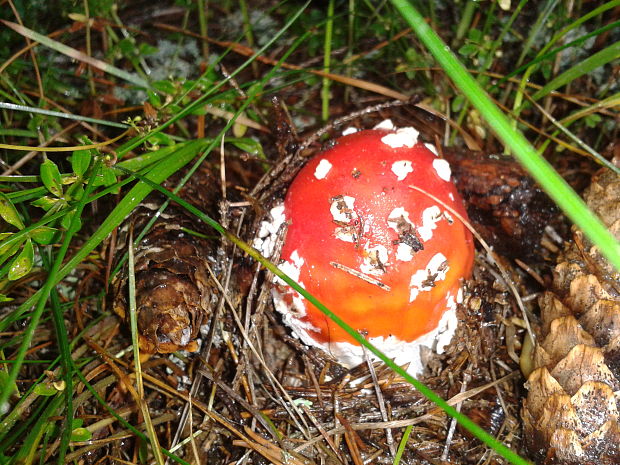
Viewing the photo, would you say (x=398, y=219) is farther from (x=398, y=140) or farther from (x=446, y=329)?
(x=446, y=329)

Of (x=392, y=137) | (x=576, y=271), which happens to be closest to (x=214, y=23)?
(x=392, y=137)

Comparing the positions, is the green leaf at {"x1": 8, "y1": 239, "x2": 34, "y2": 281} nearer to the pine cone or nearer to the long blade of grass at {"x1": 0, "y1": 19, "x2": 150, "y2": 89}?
the long blade of grass at {"x1": 0, "y1": 19, "x2": 150, "y2": 89}

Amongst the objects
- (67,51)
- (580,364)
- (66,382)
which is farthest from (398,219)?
(67,51)

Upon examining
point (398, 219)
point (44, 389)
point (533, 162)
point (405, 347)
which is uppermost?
point (533, 162)

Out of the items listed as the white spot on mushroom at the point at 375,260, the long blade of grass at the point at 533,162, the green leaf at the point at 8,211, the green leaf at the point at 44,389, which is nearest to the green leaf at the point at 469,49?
the white spot on mushroom at the point at 375,260

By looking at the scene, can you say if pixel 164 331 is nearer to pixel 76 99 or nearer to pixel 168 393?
pixel 168 393

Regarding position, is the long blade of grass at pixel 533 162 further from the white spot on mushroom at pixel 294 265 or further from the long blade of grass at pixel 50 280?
the long blade of grass at pixel 50 280

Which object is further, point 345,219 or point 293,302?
point 293,302
